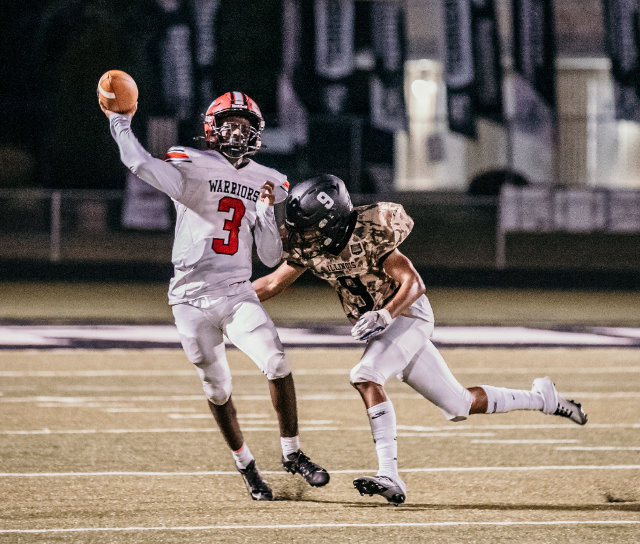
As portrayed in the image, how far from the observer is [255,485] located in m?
5.75

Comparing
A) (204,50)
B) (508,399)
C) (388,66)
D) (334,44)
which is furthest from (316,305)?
(508,399)

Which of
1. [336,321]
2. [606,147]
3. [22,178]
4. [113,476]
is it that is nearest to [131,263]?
[22,178]

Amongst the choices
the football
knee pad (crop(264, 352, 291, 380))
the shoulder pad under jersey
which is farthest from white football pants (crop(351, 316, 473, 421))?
the football

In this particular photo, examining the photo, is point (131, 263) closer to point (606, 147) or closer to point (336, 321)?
point (336, 321)

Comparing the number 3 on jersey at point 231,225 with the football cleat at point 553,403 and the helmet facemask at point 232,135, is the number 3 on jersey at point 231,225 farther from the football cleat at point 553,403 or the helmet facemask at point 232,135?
the football cleat at point 553,403

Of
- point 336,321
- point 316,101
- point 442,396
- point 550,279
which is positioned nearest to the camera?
point 442,396

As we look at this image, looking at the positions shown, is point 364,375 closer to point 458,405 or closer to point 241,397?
point 458,405

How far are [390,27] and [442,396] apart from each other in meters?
21.7

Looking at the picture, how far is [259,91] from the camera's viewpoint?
87.0ft

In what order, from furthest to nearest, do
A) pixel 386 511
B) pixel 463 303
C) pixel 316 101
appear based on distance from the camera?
pixel 316 101, pixel 463 303, pixel 386 511

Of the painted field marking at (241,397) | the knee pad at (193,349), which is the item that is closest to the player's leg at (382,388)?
the knee pad at (193,349)

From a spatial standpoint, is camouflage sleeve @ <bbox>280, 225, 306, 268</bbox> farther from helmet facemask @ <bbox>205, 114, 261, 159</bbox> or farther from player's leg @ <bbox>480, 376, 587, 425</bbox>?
player's leg @ <bbox>480, 376, 587, 425</bbox>

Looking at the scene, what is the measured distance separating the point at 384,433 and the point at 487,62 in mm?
21204

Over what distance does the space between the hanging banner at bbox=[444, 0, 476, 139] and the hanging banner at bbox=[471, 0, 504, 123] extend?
4.8 inches
